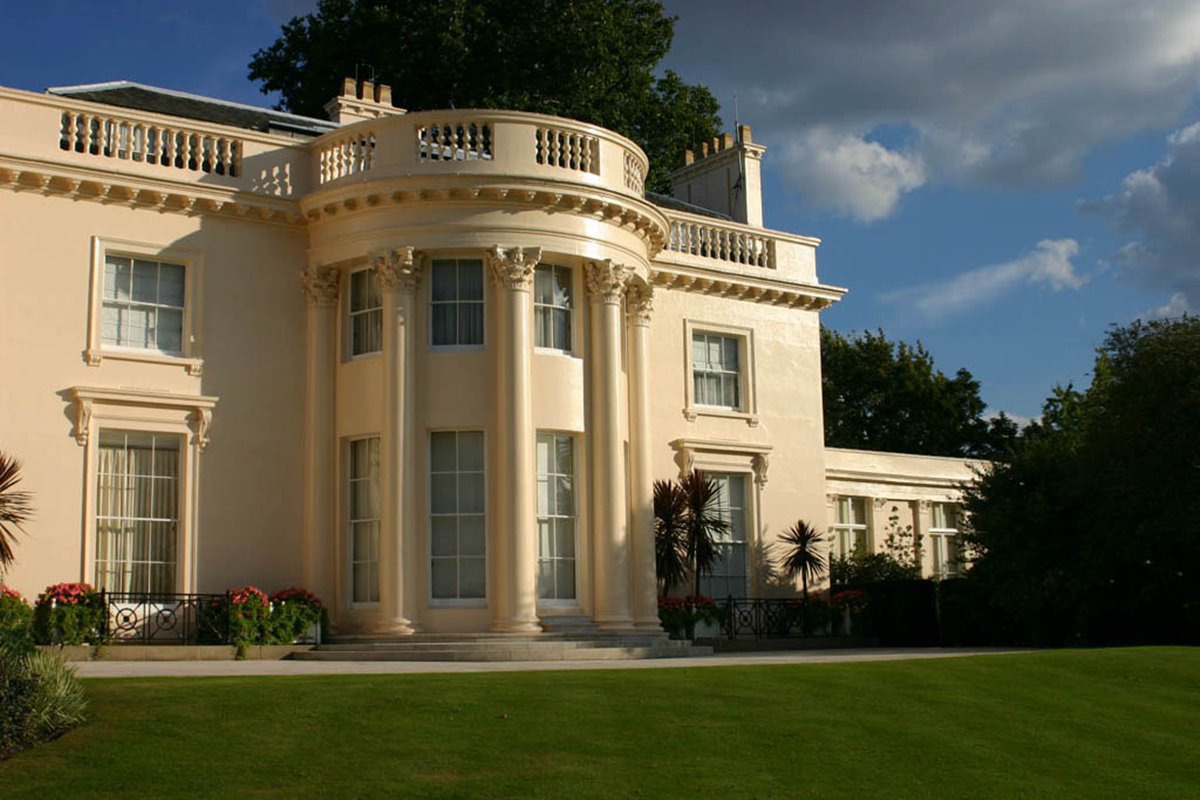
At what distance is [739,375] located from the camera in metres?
30.6

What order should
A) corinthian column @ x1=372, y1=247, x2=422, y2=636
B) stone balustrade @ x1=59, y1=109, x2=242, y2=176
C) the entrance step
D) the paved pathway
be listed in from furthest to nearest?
stone balustrade @ x1=59, y1=109, x2=242, y2=176 < corinthian column @ x1=372, y1=247, x2=422, y2=636 < the entrance step < the paved pathway

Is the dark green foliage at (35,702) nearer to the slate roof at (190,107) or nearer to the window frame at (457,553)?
the window frame at (457,553)

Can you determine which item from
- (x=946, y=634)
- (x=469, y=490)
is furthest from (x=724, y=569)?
(x=469, y=490)

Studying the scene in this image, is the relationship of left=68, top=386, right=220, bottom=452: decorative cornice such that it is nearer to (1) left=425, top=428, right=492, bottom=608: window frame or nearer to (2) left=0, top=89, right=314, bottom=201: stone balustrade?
(2) left=0, top=89, right=314, bottom=201: stone balustrade

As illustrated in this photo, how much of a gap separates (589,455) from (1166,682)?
398 inches

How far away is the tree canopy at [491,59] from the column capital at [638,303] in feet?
50.1

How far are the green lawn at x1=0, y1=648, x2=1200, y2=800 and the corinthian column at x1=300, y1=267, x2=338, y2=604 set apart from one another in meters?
8.58

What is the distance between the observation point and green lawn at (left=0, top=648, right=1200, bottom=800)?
38.5ft

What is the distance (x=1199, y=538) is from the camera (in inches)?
974

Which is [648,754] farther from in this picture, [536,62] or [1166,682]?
[536,62]

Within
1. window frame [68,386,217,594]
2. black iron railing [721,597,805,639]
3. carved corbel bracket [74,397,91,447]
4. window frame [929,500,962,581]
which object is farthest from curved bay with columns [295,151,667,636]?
window frame [929,500,962,581]

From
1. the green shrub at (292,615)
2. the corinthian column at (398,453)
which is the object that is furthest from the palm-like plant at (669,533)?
the green shrub at (292,615)

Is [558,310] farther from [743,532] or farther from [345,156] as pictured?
[743,532]

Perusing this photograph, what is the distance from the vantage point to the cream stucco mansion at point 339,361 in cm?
2303
